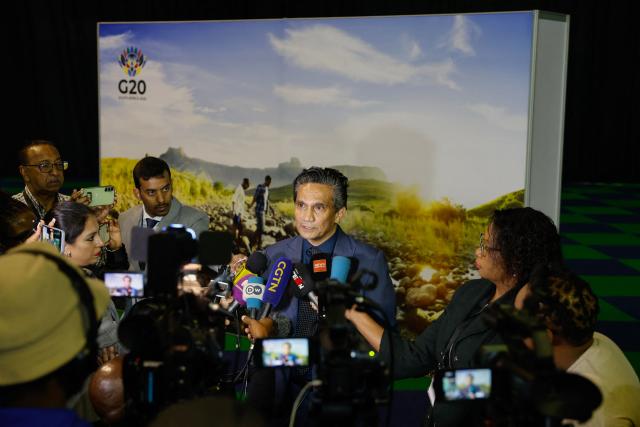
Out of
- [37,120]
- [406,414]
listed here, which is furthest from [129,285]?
[37,120]

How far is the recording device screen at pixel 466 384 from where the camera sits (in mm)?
1966

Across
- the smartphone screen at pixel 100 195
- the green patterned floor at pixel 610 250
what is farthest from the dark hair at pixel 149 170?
the green patterned floor at pixel 610 250

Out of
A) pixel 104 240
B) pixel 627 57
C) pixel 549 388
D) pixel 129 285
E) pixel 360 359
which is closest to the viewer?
pixel 549 388

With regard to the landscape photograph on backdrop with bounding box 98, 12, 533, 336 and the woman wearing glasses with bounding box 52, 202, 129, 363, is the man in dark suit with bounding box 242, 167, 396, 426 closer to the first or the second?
the woman wearing glasses with bounding box 52, 202, 129, 363

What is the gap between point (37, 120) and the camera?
1411cm

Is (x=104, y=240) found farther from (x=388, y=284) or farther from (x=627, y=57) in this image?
(x=627, y=57)

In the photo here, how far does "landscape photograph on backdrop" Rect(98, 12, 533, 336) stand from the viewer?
4707 mm

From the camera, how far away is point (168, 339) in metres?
1.95

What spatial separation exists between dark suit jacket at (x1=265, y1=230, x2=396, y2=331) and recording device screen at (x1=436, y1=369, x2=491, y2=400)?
101 cm

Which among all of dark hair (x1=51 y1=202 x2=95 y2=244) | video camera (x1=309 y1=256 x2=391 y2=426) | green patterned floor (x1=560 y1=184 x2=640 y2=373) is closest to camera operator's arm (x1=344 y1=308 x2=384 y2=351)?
video camera (x1=309 y1=256 x2=391 y2=426)

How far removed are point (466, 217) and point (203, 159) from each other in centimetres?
199

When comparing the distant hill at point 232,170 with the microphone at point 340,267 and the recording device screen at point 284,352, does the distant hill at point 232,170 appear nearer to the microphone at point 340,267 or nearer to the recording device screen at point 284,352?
the microphone at point 340,267

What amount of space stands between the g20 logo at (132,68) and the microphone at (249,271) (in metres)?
2.78

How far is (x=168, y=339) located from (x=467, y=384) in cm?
84
